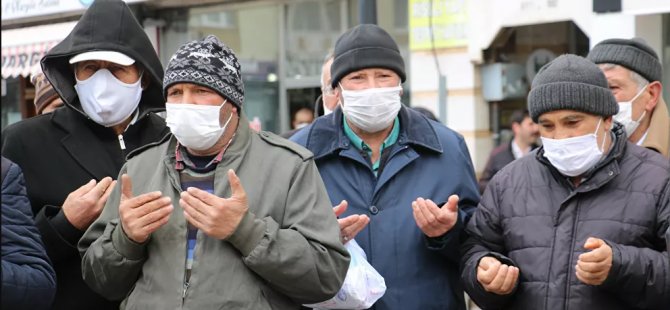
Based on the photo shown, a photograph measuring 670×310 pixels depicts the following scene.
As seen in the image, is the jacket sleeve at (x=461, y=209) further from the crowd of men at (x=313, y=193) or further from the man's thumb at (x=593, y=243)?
the man's thumb at (x=593, y=243)

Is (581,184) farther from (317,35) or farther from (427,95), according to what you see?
(317,35)

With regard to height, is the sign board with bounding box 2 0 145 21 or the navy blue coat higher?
the sign board with bounding box 2 0 145 21

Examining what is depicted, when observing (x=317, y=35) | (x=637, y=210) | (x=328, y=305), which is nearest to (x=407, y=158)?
(x=328, y=305)

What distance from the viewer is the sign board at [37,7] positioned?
13227mm

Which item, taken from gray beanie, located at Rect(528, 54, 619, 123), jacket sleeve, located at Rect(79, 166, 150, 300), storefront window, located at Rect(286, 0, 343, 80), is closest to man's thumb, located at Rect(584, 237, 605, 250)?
gray beanie, located at Rect(528, 54, 619, 123)

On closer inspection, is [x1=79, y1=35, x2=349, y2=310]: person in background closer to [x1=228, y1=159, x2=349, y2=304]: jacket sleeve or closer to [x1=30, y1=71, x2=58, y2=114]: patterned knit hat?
Answer: [x1=228, y1=159, x2=349, y2=304]: jacket sleeve

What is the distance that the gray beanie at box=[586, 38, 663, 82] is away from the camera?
4.66 m

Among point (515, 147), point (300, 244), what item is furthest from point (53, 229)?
point (515, 147)

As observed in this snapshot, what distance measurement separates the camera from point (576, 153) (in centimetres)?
366

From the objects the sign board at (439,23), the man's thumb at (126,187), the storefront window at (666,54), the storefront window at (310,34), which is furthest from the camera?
the storefront window at (310,34)

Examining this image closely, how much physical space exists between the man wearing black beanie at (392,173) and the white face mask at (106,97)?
75 cm

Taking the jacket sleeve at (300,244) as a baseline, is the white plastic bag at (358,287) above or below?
below

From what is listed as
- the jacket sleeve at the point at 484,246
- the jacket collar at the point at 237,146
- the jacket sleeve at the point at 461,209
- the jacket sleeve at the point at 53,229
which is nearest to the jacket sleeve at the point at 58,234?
the jacket sleeve at the point at 53,229

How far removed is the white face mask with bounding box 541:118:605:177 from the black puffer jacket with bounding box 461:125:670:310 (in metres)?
0.04
